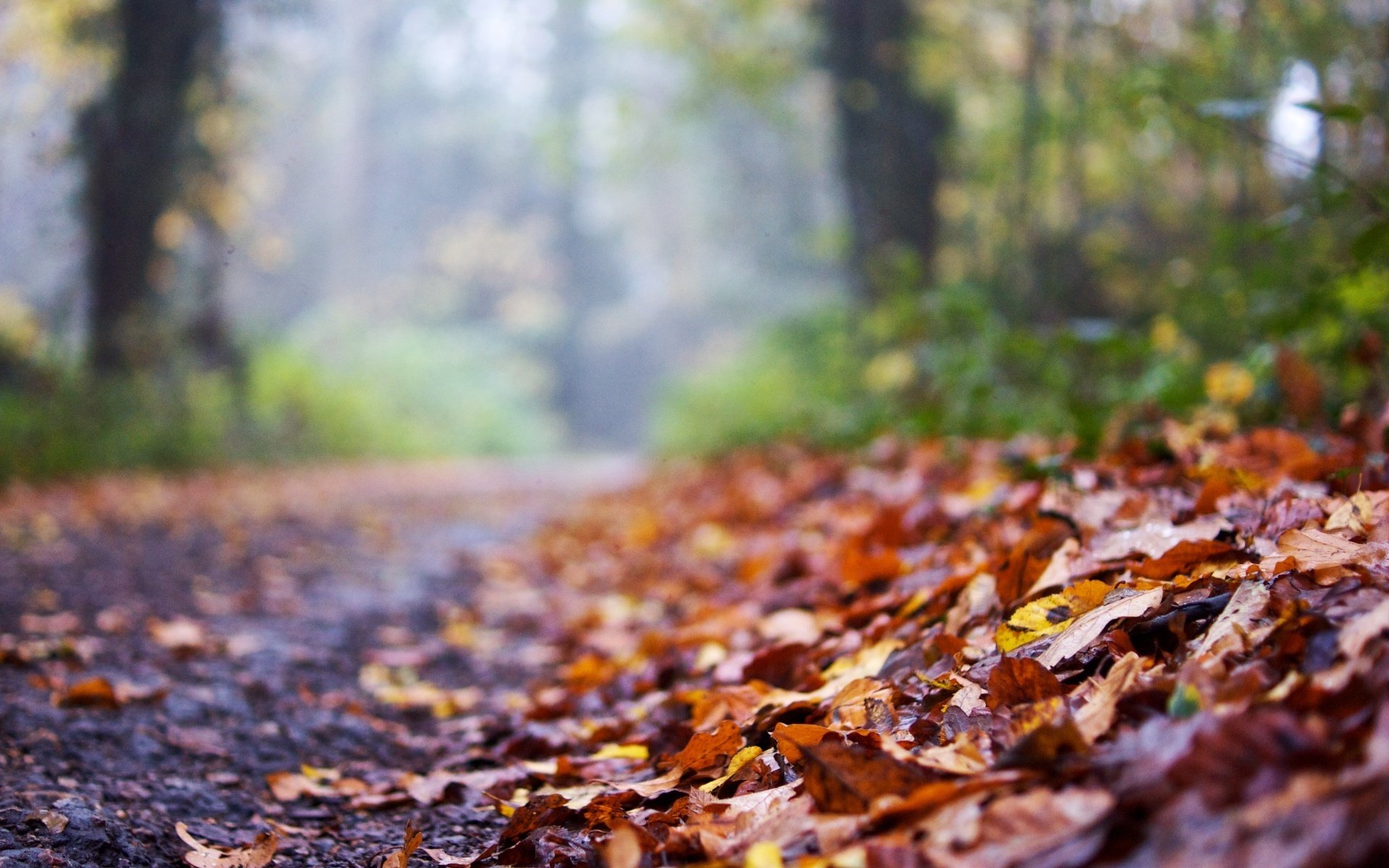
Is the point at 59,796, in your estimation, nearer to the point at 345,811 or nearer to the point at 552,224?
the point at 345,811

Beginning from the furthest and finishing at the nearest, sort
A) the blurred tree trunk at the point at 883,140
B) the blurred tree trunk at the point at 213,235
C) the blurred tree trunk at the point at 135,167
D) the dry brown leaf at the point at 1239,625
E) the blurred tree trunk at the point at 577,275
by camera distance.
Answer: the blurred tree trunk at the point at 577,275 → the blurred tree trunk at the point at 213,235 → the blurred tree trunk at the point at 135,167 → the blurred tree trunk at the point at 883,140 → the dry brown leaf at the point at 1239,625

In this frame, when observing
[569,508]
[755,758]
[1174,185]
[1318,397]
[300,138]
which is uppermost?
[300,138]

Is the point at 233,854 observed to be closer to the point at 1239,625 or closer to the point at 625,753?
the point at 625,753

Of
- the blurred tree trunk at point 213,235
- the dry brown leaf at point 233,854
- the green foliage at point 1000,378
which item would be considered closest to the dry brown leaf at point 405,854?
the dry brown leaf at point 233,854

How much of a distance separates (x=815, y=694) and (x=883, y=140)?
6412 millimetres

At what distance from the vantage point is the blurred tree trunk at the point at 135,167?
7.99 m

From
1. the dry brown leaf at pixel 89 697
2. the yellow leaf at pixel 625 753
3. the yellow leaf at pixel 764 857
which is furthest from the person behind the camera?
the dry brown leaf at pixel 89 697

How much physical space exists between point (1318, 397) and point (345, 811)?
2.64 m

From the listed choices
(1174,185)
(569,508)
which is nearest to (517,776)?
(569,508)

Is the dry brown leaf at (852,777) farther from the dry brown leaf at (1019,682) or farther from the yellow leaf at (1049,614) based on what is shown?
the yellow leaf at (1049,614)

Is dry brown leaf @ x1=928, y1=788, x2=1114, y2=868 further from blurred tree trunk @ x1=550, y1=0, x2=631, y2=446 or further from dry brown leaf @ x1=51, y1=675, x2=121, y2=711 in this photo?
blurred tree trunk @ x1=550, y1=0, x2=631, y2=446

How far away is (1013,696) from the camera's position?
119cm

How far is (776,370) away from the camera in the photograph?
10195 millimetres

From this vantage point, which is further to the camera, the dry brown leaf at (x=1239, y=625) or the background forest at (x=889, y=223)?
the background forest at (x=889, y=223)
